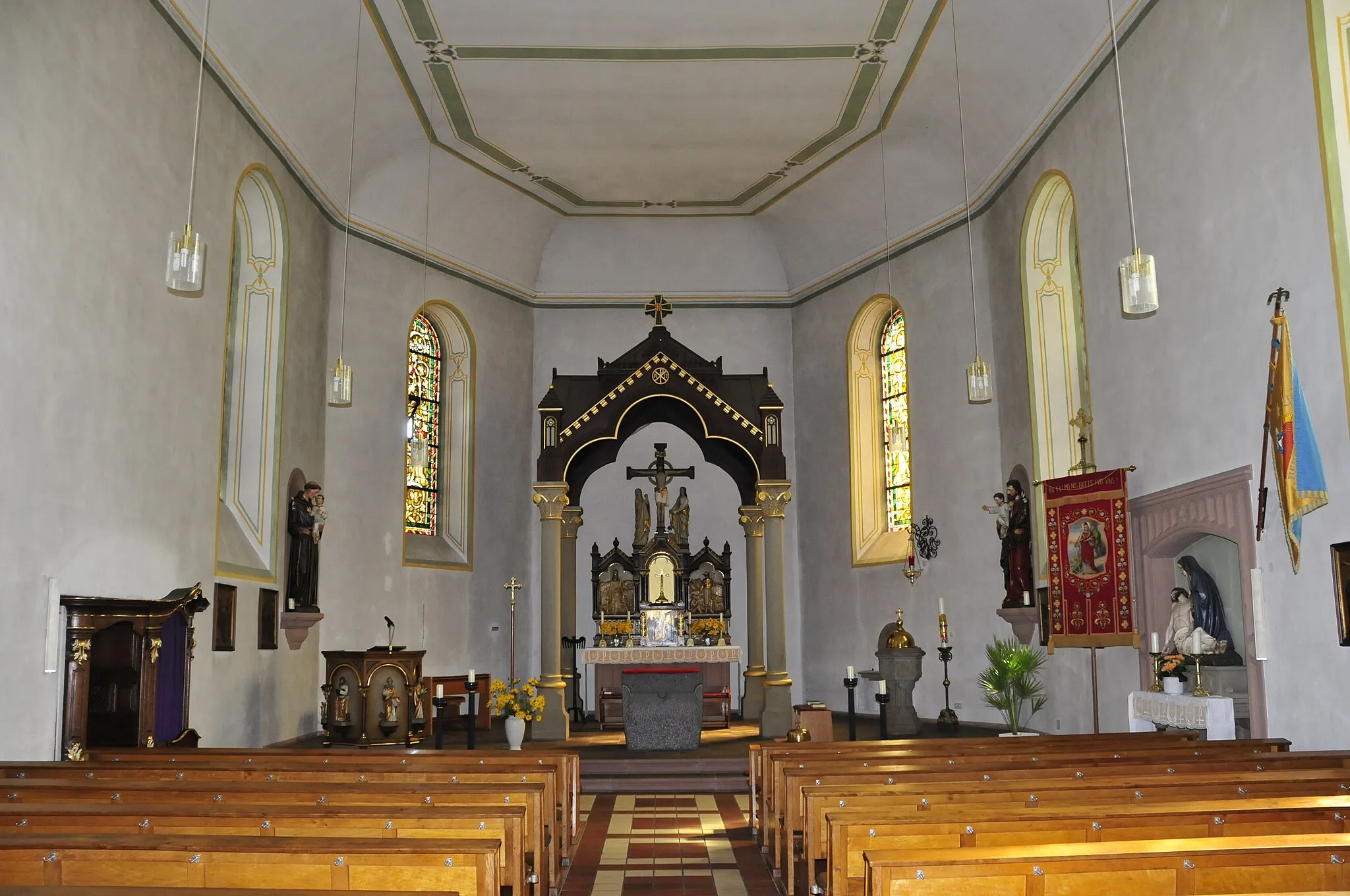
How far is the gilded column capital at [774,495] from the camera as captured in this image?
15.7 m

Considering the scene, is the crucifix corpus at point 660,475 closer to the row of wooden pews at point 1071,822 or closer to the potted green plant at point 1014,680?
the potted green plant at point 1014,680

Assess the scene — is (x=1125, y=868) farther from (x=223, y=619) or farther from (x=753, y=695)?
(x=753, y=695)

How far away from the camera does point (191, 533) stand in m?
11.4

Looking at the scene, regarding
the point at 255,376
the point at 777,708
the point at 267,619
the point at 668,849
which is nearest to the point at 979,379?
the point at 777,708

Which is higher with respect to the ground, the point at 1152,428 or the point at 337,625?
the point at 1152,428

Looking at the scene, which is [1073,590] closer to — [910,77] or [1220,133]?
[1220,133]

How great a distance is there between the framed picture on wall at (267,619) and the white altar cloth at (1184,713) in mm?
9446

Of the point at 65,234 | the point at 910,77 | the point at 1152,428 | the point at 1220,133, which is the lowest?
the point at 1152,428

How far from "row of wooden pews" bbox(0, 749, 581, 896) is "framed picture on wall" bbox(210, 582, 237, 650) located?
5.03 m

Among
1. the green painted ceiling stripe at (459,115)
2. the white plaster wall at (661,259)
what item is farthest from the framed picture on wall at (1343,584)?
the white plaster wall at (661,259)

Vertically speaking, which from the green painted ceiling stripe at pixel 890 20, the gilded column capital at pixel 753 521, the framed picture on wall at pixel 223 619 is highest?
the green painted ceiling stripe at pixel 890 20

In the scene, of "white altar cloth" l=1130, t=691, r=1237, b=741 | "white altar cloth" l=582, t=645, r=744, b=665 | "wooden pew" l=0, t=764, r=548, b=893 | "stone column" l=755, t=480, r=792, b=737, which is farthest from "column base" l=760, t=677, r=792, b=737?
"wooden pew" l=0, t=764, r=548, b=893

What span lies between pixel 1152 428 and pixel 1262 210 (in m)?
2.80

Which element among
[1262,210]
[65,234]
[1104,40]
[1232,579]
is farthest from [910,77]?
[65,234]
